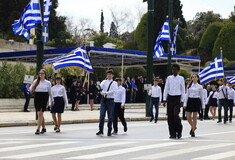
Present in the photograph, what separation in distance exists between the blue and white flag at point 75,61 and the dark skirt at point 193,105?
11249mm

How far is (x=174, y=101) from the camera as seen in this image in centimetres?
1542

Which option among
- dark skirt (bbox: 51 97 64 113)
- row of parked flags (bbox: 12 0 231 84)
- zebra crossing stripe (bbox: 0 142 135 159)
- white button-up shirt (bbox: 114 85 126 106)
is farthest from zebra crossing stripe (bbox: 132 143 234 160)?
row of parked flags (bbox: 12 0 231 84)

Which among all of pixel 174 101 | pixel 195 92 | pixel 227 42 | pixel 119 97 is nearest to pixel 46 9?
pixel 119 97

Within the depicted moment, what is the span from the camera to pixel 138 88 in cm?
3894

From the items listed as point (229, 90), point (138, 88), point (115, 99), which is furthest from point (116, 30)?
point (115, 99)

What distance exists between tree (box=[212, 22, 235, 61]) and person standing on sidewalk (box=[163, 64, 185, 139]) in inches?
2053

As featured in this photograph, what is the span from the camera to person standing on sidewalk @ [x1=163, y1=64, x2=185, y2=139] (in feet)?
50.3

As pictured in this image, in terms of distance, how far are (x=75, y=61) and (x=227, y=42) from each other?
42662mm

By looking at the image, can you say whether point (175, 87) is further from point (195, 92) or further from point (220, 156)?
point (220, 156)

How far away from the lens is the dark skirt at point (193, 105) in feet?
55.0

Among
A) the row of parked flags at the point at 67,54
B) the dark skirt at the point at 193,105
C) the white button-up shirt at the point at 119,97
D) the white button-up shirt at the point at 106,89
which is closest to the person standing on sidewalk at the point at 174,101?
the dark skirt at the point at 193,105

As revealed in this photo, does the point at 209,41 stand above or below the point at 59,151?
above

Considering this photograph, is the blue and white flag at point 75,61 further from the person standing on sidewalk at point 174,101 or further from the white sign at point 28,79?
the person standing on sidewalk at point 174,101

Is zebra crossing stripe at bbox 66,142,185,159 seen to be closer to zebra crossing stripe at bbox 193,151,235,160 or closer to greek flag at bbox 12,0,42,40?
zebra crossing stripe at bbox 193,151,235,160
